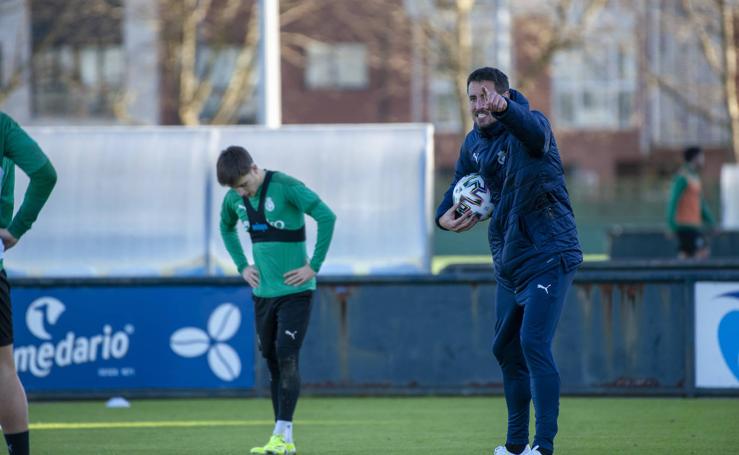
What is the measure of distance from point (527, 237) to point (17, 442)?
2.85 m

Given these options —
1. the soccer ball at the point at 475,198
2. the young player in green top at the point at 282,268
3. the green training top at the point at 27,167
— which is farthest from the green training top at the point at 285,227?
the green training top at the point at 27,167

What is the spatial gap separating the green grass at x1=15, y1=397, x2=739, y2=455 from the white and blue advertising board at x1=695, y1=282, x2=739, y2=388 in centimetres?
20

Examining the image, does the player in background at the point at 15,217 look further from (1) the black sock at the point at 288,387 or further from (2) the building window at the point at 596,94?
(2) the building window at the point at 596,94

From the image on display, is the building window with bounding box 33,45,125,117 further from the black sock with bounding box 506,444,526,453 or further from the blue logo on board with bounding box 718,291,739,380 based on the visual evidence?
the black sock with bounding box 506,444,526,453

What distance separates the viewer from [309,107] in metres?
48.6

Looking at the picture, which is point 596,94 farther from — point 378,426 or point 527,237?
point 527,237

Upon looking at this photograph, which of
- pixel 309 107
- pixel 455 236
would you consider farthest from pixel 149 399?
pixel 309 107

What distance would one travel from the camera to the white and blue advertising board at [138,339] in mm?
11062

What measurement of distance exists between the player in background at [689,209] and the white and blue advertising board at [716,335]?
675 cm

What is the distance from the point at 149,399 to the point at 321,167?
3628mm

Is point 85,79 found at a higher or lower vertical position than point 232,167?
higher

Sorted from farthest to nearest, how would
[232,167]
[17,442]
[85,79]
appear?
[85,79] → [232,167] → [17,442]

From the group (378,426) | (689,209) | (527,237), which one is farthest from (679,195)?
(527,237)

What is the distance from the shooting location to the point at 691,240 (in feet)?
59.3
